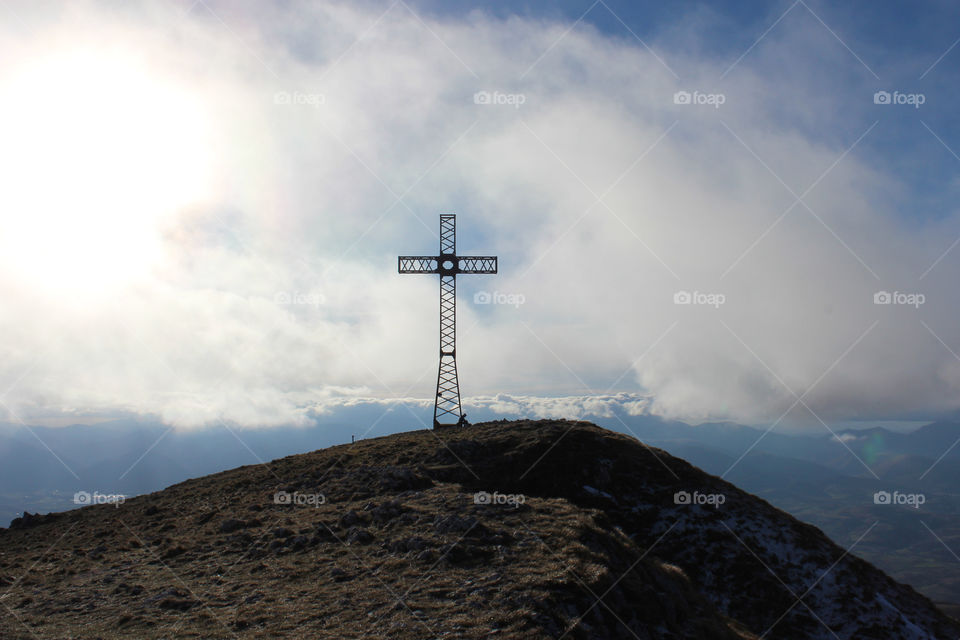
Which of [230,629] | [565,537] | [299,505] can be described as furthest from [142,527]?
[565,537]

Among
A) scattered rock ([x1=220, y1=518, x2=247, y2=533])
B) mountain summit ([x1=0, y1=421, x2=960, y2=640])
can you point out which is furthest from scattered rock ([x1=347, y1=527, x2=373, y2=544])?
scattered rock ([x1=220, y1=518, x2=247, y2=533])

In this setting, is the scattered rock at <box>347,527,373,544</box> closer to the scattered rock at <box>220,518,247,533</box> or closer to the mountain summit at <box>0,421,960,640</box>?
the mountain summit at <box>0,421,960,640</box>

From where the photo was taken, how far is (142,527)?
116ft

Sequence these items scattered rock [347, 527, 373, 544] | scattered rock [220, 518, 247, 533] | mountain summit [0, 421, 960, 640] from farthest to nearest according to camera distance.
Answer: scattered rock [220, 518, 247, 533] < scattered rock [347, 527, 373, 544] < mountain summit [0, 421, 960, 640]

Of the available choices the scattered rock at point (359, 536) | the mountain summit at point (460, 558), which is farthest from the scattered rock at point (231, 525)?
the scattered rock at point (359, 536)

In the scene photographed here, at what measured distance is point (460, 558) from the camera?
21031 mm

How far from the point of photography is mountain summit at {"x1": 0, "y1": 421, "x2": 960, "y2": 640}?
57.7 ft

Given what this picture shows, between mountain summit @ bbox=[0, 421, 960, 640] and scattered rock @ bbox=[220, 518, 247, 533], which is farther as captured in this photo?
scattered rock @ bbox=[220, 518, 247, 533]

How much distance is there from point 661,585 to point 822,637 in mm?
11347

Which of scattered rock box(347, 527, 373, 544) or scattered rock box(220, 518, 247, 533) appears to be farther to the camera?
scattered rock box(220, 518, 247, 533)

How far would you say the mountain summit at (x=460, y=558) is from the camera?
693 inches

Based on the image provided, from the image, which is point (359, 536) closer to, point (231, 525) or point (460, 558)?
point (460, 558)

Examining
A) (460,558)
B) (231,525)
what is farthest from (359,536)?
(231,525)

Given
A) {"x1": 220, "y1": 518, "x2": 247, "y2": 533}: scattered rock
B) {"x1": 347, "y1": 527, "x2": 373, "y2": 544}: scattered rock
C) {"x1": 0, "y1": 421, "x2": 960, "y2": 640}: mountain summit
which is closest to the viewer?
{"x1": 0, "y1": 421, "x2": 960, "y2": 640}: mountain summit
